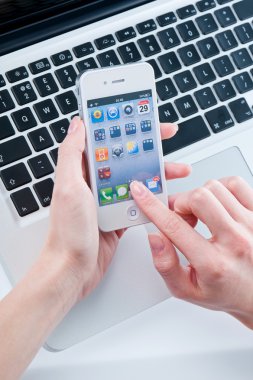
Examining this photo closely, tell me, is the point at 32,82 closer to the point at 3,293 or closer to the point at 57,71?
the point at 57,71

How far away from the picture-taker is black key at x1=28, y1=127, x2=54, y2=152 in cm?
60

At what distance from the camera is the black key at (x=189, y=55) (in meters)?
0.66

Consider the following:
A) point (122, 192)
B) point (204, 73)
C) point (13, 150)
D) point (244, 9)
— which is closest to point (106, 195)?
point (122, 192)

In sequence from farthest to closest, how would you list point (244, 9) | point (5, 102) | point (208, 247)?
point (244, 9) < point (5, 102) < point (208, 247)

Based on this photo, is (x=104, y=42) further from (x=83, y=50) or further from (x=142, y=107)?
(x=142, y=107)

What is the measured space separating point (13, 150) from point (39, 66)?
0.35 feet

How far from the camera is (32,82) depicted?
617mm

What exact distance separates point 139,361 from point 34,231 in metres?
0.18

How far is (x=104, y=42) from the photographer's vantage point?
65cm

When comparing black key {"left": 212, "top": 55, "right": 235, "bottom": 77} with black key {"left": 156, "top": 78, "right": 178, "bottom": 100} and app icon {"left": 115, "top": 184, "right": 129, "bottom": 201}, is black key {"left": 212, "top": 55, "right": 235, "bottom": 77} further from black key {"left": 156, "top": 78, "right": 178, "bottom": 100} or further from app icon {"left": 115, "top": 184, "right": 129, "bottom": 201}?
app icon {"left": 115, "top": 184, "right": 129, "bottom": 201}

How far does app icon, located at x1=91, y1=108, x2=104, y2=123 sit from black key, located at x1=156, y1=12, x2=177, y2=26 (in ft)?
0.66

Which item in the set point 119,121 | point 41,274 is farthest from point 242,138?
point 41,274

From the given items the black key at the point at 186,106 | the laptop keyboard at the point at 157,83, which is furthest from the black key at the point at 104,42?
the black key at the point at 186,106

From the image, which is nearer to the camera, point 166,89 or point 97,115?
point 97,115
